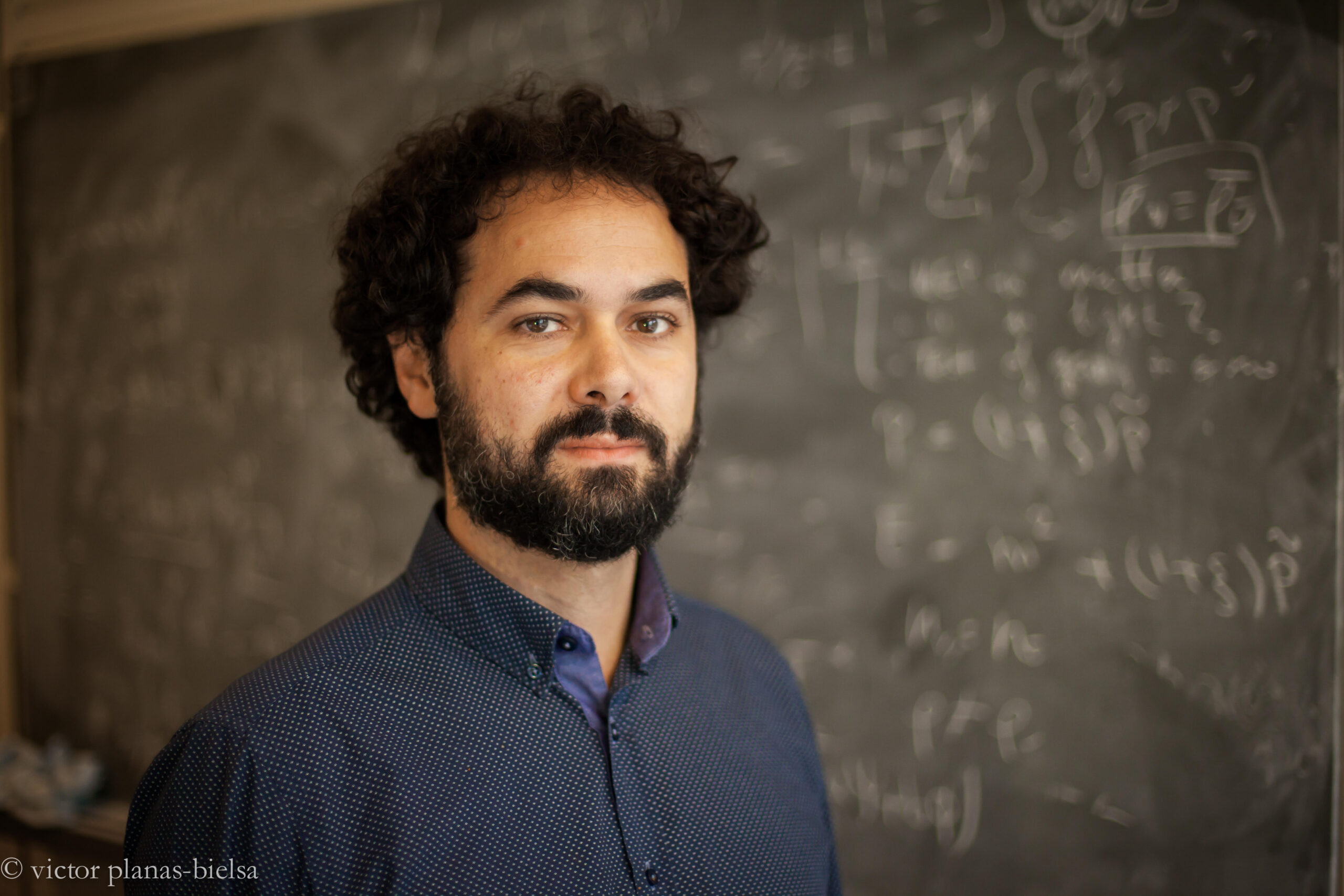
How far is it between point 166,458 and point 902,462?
2.23 metres

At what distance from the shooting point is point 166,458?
8.13 ft

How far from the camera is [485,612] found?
972 millimetres

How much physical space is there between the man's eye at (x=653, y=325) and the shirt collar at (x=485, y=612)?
375mm

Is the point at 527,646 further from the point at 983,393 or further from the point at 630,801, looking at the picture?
the point at 983,393

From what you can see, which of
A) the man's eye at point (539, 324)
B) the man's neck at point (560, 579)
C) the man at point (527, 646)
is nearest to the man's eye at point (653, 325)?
the man at point (527, 646)

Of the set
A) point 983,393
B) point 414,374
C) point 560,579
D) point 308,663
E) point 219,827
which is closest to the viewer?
point 219,827

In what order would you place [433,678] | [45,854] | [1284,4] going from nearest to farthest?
[433,678] → [1284,4] → [45,854]

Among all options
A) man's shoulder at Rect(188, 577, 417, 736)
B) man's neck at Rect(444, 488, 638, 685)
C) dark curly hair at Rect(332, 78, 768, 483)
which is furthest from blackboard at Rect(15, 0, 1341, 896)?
man's shoulder at Rect(188, 577, 417, 736)

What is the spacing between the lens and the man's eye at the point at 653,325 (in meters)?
1.06

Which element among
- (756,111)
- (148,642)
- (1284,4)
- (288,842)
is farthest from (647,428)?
(148,642)

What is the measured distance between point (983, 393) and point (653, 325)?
959 mm

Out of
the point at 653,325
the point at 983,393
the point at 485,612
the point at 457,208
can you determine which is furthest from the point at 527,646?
the point at 983,393

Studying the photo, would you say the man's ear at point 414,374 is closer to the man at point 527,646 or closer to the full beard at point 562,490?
the man at point 527,646

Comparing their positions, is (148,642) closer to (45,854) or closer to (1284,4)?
(45,854)
